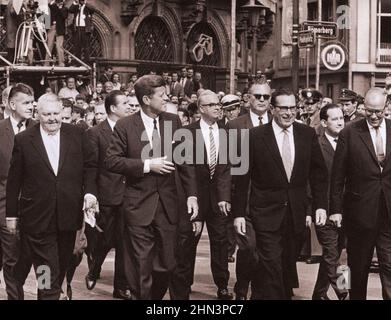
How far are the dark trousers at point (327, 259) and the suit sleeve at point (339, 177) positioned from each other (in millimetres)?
1149

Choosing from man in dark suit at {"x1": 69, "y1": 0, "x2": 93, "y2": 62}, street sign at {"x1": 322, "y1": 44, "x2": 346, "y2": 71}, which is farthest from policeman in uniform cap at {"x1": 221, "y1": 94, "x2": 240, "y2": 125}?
man in dark suit at {"x1": 69, "y1": 0, "x2": 93, "y2": 62}

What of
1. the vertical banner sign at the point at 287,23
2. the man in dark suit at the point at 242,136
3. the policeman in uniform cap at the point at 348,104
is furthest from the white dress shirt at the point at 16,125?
the vertical banner sign at the point at 287,23

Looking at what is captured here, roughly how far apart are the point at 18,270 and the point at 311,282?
397cm

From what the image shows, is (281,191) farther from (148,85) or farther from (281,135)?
(148,85)

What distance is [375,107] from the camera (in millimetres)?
9766

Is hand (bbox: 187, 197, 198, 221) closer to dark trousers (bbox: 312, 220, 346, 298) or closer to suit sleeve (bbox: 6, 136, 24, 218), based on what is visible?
suit sleeve (bbox: 6, 136, 24, 218)

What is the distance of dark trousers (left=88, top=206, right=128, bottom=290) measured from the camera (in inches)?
449

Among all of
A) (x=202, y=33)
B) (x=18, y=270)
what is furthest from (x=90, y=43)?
(x=18, y=270)

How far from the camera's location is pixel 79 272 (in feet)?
43.2

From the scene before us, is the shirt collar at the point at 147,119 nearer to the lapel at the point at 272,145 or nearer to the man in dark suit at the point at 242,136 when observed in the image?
the lapel at the point at 272,145

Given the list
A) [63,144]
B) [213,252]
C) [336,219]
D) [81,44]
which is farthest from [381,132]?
[81,44]
